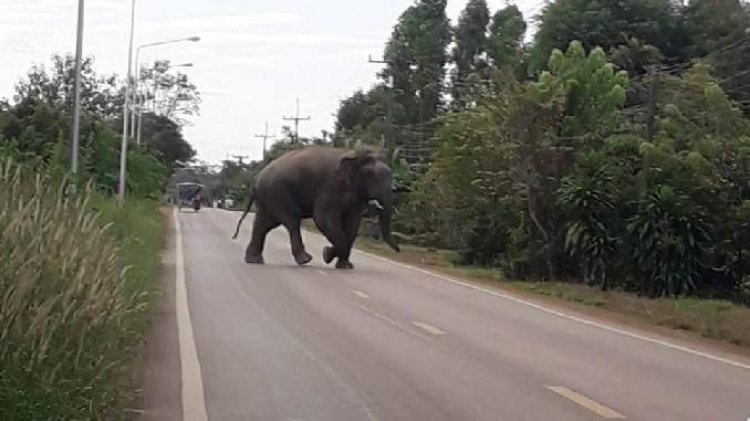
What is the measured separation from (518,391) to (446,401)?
913mm

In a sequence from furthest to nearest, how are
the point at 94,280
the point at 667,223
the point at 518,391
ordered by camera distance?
1. the point at 667,223
2. the point at 518,391
3. the point at 94,280

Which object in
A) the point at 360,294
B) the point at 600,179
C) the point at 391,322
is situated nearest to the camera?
the point at 391,322

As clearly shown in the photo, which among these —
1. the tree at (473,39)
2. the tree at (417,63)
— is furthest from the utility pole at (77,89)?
the tree at (473,39)

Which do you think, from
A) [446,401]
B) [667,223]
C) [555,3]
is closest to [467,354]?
[446,401]

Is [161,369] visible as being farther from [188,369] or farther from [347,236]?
[347,236]

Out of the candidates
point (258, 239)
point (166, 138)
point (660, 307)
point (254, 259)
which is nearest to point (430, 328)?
point (660, 307)

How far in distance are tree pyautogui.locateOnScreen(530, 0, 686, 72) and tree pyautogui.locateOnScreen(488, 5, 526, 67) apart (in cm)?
980

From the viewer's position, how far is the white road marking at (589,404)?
9.91m

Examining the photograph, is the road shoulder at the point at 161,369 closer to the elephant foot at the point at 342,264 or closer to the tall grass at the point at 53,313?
the tall grass at the point at 53,313

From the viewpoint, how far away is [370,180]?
28125 millimetres

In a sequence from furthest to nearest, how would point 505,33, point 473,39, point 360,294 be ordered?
point 473,39, point 505,33, point 360,294

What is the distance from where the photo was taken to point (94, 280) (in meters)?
9.01

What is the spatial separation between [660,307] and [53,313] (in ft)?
47.4

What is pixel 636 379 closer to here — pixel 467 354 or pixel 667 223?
pixel 467 354
